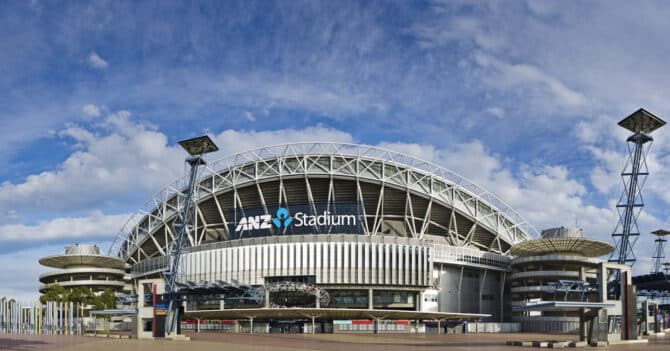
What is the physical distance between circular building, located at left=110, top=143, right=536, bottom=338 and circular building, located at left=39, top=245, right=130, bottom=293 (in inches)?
212

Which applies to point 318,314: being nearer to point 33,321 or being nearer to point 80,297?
point 33,321

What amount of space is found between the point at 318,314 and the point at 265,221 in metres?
25.0

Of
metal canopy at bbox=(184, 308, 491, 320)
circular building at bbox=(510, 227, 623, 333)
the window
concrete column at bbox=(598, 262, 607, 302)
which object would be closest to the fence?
the window

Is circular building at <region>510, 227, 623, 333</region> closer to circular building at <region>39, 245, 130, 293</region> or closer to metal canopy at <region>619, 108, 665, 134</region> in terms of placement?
metal canopy at <region>619, 108, 665, 134</region>

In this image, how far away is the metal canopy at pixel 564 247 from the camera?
5221 inches

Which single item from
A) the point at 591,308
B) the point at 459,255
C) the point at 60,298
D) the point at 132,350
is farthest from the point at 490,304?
the point at 132,350

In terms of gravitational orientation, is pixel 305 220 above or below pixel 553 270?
above

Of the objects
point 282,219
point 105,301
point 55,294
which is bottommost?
point 105,301

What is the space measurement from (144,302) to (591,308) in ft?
177

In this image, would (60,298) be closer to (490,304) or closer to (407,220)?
(407,220)

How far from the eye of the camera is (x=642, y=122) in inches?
3996

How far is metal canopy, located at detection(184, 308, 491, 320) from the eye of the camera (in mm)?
113438

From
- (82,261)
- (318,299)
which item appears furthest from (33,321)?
(82,261)

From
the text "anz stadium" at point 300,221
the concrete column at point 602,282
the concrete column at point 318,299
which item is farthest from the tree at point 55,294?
the concrete column at point 602,282
